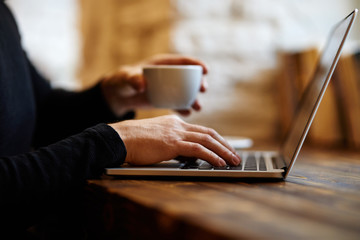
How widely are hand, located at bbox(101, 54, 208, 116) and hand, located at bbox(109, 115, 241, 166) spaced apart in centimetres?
32

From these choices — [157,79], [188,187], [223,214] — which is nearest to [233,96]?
[157,79]

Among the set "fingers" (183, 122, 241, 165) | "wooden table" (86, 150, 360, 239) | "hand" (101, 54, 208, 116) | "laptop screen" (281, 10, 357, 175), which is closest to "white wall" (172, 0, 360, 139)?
"hand" (101, 54, 208, 116)

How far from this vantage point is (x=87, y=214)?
534mm

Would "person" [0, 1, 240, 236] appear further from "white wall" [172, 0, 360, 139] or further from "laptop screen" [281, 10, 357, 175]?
"white wall" [172, 0, 360, 139]

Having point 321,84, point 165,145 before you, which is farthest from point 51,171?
point 321,84

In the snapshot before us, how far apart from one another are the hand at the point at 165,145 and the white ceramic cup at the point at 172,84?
0.17m

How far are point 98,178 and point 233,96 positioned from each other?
1022 millimetres

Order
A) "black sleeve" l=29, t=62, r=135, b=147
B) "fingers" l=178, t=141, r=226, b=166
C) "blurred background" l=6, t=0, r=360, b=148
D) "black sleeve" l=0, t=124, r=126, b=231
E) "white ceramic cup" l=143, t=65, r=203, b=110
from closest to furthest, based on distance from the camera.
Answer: "black sleeve" l=0, t=124, r=126, b=231 → "fingers" l=178, t=141, r=226, b=166 → "white ceramic cup" l=143, t=65, r=203, b=110 → "black sleeve" l=29, t=62, r=135, b=147 → "blurred background" l=6, t=0, r=360, b=148

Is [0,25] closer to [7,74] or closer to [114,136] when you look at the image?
[7,74]

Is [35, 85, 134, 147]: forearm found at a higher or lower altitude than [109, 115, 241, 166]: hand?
lower

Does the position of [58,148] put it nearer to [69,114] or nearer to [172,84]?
[172,84]

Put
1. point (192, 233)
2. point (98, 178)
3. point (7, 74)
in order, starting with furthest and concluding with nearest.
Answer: point (7, 74)
point (98, 178)
point (192, 233)

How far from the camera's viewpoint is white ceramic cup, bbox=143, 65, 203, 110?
0.77m

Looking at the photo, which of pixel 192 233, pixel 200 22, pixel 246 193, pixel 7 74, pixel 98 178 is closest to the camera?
pixel 192 233
